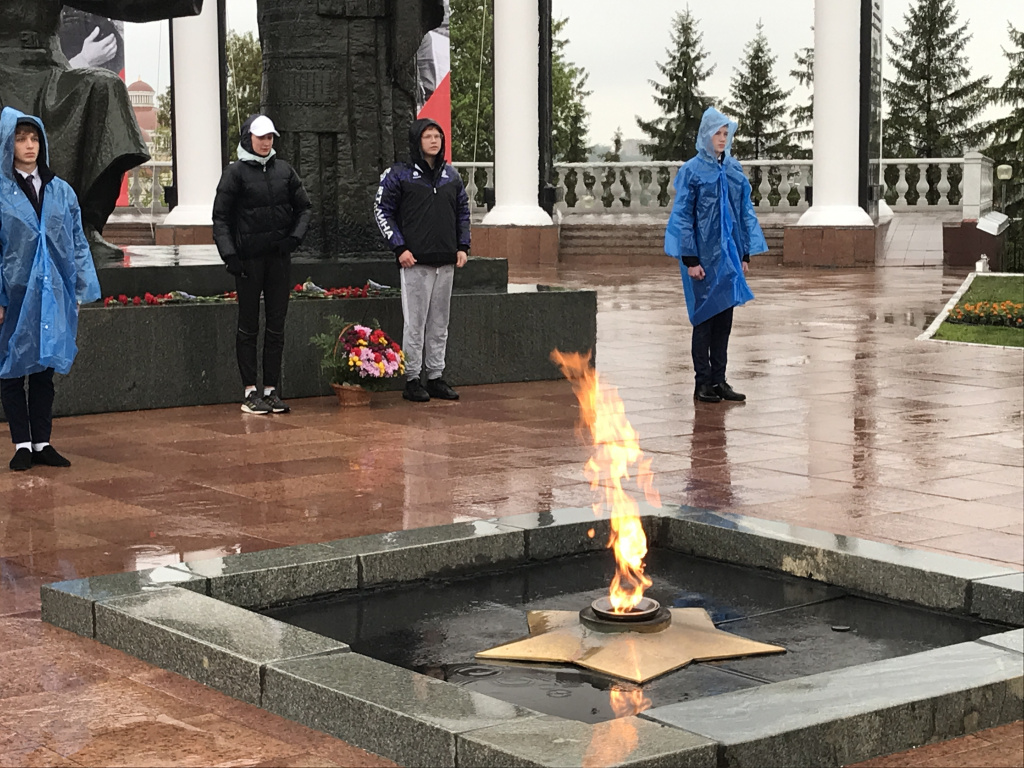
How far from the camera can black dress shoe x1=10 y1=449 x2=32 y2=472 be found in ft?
28.9

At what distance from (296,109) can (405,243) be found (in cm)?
198

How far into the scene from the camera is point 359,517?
7520 mm

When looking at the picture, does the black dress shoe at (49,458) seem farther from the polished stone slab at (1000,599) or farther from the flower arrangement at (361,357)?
the polished stone slab at (1000,599)

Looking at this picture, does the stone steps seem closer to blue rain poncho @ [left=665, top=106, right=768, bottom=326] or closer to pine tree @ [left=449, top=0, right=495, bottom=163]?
blue rain poncho @ [left=665, top=106, right=768, bottom=326]

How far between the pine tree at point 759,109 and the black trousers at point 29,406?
54386 millimetres

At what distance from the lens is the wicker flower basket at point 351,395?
36.8 feet

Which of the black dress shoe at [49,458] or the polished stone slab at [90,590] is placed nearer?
the polished stone slab at [90,590]

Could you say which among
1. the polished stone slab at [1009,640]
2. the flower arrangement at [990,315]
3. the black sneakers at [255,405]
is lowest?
the polished stone slab at [1009,640]

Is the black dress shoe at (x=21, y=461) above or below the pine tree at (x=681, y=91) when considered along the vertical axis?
below

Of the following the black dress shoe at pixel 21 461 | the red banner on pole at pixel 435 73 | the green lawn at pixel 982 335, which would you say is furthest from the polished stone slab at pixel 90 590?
the red banner on pole at pixel 435 73

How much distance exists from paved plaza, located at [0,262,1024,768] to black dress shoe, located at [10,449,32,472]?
0.35 ft

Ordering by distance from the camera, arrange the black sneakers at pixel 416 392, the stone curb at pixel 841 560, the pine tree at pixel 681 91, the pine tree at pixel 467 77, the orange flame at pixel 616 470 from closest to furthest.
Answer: the stone curb at pixel 841 560
the orange flame at pixel 616 470
the black sneakers at pixel 416 392
the pine tree at pixel 467 77
the pine tree at pixel 681 91

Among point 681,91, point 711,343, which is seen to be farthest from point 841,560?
point 681,91

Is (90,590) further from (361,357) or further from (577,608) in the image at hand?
(361,357)
